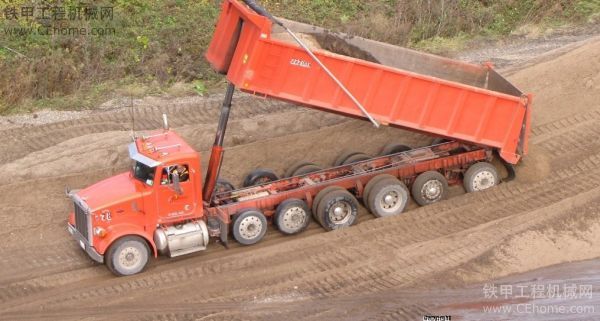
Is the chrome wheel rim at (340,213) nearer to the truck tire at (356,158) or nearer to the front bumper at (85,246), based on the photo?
the truck tire at (356,158)

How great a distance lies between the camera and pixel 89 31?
21.3 meters

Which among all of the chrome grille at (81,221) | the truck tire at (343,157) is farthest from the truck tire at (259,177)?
the chrome grille at (81,221)

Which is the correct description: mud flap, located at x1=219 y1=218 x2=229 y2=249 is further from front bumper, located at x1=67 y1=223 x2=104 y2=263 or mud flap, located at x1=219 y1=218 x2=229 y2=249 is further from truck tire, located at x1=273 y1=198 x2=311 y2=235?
front bumper, located at x1=67 y1=223 x2=104 y2=263

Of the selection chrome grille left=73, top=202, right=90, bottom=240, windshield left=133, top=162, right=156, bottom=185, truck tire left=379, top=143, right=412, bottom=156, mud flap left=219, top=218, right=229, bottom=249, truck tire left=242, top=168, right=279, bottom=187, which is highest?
truck tire left=379, top=143, right=412, bottom=156

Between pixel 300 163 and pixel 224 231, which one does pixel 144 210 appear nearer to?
pixel 224 231

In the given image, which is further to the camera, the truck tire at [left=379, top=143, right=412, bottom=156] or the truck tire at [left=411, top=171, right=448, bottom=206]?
the truck tire at [left=379, top=143, right=412, bottom=156]

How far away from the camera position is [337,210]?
14844 mm

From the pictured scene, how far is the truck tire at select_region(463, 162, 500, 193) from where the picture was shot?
15891 millimetres

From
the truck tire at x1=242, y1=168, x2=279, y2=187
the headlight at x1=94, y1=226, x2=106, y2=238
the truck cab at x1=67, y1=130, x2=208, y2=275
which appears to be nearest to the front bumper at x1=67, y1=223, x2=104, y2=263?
the truck cab at x1=67, y1=130, x2=208, y2=275

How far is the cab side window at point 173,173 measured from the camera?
13523 mm

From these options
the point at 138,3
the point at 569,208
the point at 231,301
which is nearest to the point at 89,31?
the point at 138,3

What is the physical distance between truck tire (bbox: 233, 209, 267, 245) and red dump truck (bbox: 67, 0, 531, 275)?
19 millimetres

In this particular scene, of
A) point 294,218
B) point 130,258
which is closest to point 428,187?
point 294,218

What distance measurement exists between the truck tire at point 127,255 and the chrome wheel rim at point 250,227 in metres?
1.59
